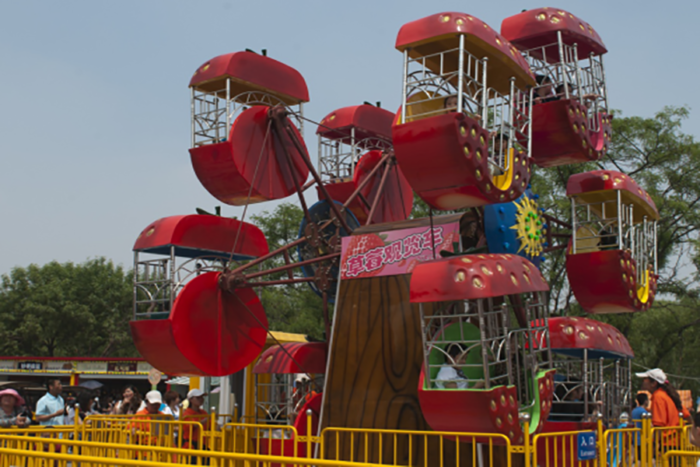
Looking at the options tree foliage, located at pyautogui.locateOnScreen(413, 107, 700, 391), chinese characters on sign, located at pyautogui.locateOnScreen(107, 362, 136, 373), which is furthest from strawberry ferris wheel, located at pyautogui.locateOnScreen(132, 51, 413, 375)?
chinese characters on sign, located at pyautogui.locateOnScreen(107, 362, 136, 373)

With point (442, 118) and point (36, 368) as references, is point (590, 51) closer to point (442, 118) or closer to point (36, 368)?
point (442, 118)

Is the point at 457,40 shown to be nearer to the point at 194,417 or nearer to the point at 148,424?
the point at 194,417

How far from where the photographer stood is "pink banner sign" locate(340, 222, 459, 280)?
9984 millimetres

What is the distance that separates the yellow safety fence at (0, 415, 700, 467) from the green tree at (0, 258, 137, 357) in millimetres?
34256

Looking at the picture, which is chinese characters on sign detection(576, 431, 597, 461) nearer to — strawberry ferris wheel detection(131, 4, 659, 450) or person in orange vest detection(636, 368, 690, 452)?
strawberry ferris wheel detection(131, 4, 659, 450)

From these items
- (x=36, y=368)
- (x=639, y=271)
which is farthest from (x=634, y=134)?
(x=36, y=368)

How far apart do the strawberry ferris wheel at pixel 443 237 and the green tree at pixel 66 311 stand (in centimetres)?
3370

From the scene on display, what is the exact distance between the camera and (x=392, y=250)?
10.3 m

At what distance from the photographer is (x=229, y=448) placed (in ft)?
33.4

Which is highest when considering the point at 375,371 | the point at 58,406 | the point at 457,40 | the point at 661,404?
the point at 457,40

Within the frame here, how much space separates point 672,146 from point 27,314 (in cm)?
3455

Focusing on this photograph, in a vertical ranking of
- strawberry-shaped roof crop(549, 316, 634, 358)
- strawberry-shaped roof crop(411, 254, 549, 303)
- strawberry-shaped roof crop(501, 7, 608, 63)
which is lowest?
strawberry-shaped roof crop(549, 316, 634, 358)

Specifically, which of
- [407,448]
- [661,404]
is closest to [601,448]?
[407,448]

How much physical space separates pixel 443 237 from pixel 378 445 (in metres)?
2.81
